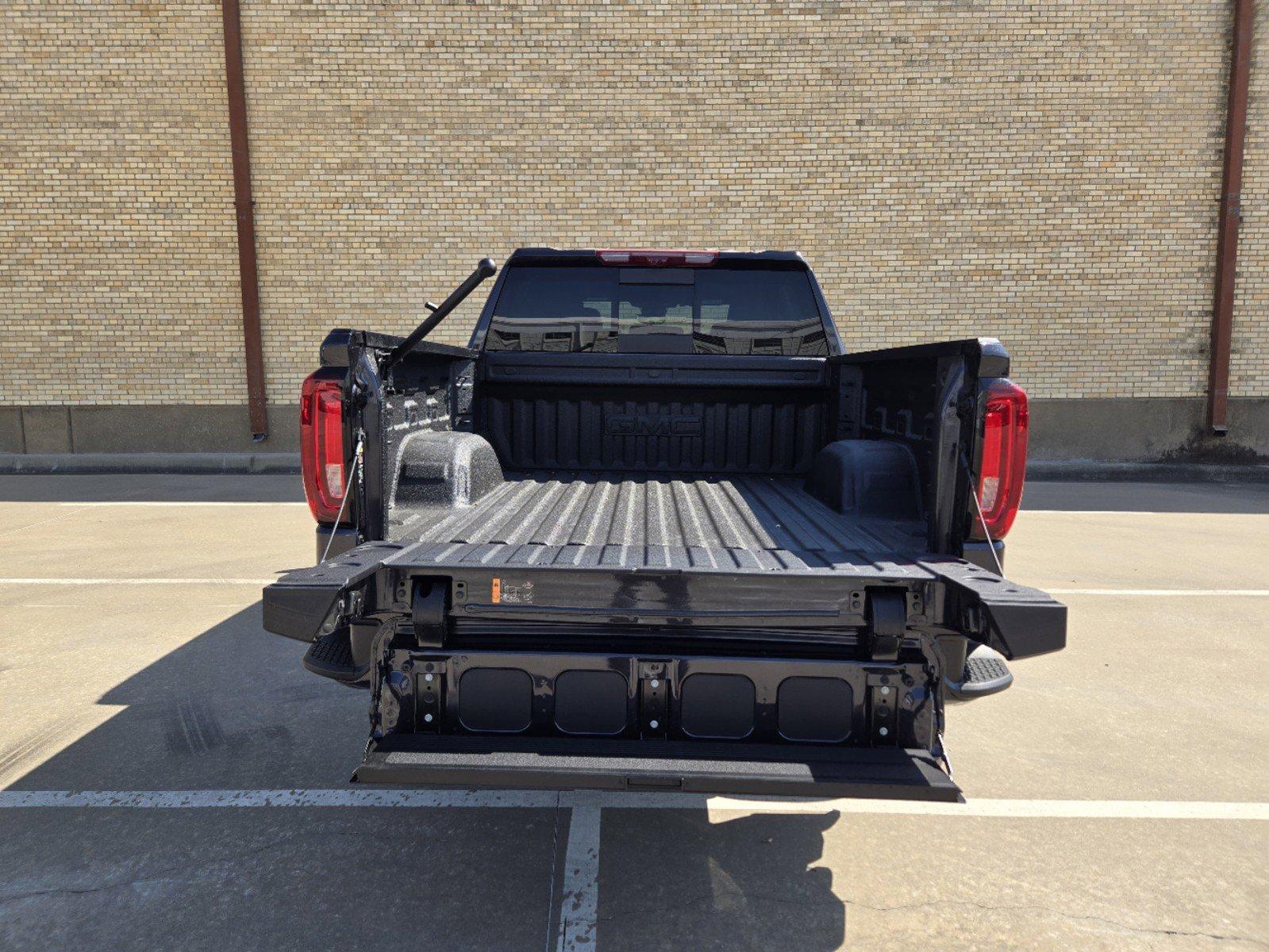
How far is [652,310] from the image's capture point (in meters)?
4.25

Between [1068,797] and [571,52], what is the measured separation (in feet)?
38.3

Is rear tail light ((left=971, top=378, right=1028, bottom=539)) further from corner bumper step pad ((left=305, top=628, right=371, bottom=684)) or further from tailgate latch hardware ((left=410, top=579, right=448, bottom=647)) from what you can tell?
corner bumper step pad ((left=305, top=628, right=371, bottom=684))

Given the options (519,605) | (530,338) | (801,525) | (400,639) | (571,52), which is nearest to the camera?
(519,605)

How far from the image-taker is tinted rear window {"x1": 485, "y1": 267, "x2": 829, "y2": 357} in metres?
4.21

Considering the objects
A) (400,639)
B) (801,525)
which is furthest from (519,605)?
(801,525)

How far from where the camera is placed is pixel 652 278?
4.23 m

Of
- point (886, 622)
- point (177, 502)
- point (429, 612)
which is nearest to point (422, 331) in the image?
point (429, 612)

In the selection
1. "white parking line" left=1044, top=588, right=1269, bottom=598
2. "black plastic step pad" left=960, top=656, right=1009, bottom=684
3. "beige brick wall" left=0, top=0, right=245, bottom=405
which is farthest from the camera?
"beige brick wall" left=0, top=0, right=245, bottom=405

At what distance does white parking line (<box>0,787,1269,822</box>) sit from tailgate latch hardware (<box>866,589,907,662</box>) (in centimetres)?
99

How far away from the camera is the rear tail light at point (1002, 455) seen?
2.42 meters

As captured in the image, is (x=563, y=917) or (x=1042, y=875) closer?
(x=563, y=917)


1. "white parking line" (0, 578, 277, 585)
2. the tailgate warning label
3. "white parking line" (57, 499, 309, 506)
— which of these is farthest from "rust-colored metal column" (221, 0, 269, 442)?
the tailgate warning label

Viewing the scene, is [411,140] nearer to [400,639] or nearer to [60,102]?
[60,102]

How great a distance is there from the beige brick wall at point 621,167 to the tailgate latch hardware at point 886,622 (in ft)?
33.5
